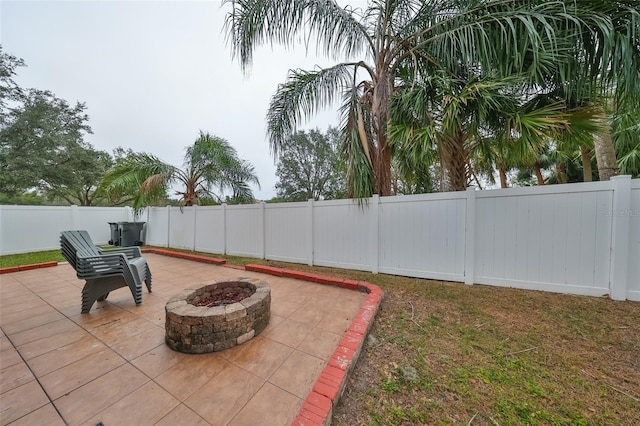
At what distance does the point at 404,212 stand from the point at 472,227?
108cm

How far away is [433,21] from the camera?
12.7ft

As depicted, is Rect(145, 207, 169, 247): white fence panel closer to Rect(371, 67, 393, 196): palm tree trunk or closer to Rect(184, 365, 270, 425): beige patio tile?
Rect(371, 67, 393, 196): palm tree trunk

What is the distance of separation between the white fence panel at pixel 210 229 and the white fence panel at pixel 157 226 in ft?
5.92

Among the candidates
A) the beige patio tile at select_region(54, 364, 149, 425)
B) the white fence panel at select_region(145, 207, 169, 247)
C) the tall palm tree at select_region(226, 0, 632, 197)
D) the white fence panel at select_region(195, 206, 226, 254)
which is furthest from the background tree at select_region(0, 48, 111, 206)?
the beige patio tile at select_region(54, 364, 149, 425)

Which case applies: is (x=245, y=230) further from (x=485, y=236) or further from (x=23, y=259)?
(x=23, y=259)

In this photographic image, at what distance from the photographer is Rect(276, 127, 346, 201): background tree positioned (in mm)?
15961

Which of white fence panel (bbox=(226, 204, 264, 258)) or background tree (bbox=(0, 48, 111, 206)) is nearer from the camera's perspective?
white fence panel (bbox=(226, 204, 264, 258))

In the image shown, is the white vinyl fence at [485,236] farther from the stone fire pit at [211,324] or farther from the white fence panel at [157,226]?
the white fence panel at [157,226]

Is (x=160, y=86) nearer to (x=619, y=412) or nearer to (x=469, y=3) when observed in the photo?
(x=469, y=3)

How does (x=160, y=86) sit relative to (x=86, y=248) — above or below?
above

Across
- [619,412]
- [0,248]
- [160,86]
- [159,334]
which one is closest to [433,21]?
[619,412]

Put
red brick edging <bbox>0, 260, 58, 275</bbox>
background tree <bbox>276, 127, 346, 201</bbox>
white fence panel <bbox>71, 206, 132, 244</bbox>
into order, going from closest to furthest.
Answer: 1. red brick edging <bbox>0, 260, 58, 275</bbox>
2. white fence panel <bbox>71, 206, 132, 244</bbox>
3. background tree <bbox>276, 127, 346, 201</bbox>

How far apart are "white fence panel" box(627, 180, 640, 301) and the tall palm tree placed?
186 centimetres

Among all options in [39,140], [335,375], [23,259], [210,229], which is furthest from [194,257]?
[39,140]
